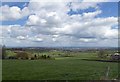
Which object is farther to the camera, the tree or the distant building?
the tree

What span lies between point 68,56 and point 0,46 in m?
4.41

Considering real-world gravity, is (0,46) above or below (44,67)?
above

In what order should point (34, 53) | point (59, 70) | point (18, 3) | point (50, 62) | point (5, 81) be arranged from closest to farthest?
point (5, 81) < point (18, 3) < point (34, 53) < point (59, 70) < point (50, 62)

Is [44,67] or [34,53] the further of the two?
[44,67]

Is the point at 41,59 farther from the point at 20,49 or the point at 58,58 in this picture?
the point at 20,49

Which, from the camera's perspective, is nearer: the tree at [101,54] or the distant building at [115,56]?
the distant building at [115,56]

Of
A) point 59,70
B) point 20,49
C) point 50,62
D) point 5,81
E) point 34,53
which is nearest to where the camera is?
point 5,81

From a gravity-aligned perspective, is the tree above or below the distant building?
above

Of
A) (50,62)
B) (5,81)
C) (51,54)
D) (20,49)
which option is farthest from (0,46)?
(50,62)

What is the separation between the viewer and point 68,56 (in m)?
15.3

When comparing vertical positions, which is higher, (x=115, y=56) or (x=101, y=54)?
(x=101, y=54)

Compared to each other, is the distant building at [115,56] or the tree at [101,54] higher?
the tree at [101,54]

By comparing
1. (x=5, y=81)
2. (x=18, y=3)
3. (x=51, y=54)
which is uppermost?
(x=18, y=3)

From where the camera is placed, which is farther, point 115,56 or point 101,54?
point 101,54
